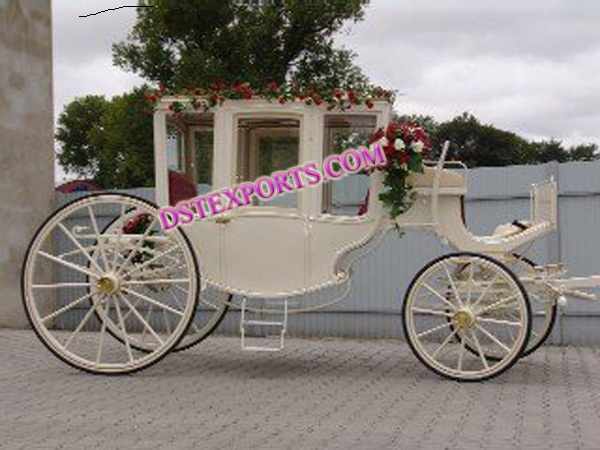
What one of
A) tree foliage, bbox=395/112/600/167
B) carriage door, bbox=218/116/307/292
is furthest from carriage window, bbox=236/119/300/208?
tree foliage, bbox=395/112/600/167

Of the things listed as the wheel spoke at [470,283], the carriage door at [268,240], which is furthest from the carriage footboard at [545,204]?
the carriage door at [268,240]

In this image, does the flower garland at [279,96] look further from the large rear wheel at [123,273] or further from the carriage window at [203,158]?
the large rear wheel at [123,273]

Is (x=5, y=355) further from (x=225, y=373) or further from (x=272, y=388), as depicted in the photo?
(x=272, y=388)

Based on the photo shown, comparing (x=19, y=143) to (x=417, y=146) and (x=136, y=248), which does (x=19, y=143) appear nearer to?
(x=136, y=248)

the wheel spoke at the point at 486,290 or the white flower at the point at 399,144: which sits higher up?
the white flower at the point at 399,144

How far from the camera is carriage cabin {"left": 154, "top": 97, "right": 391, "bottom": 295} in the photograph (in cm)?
886

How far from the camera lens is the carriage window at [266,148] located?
361 inches

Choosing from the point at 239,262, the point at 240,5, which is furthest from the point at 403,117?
the point at 240,5

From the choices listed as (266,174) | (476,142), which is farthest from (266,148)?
(476,142)

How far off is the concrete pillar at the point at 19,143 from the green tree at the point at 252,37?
17.7m

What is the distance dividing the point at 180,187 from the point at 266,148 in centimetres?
85

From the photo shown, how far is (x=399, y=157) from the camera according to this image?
853 centimetres

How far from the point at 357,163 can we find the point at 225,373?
218 centimetres

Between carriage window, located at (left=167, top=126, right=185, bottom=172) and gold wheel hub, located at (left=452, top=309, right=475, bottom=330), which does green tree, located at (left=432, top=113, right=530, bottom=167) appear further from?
gold wheel hub, located at (left=452, top=309, right=475, bottom=330)
